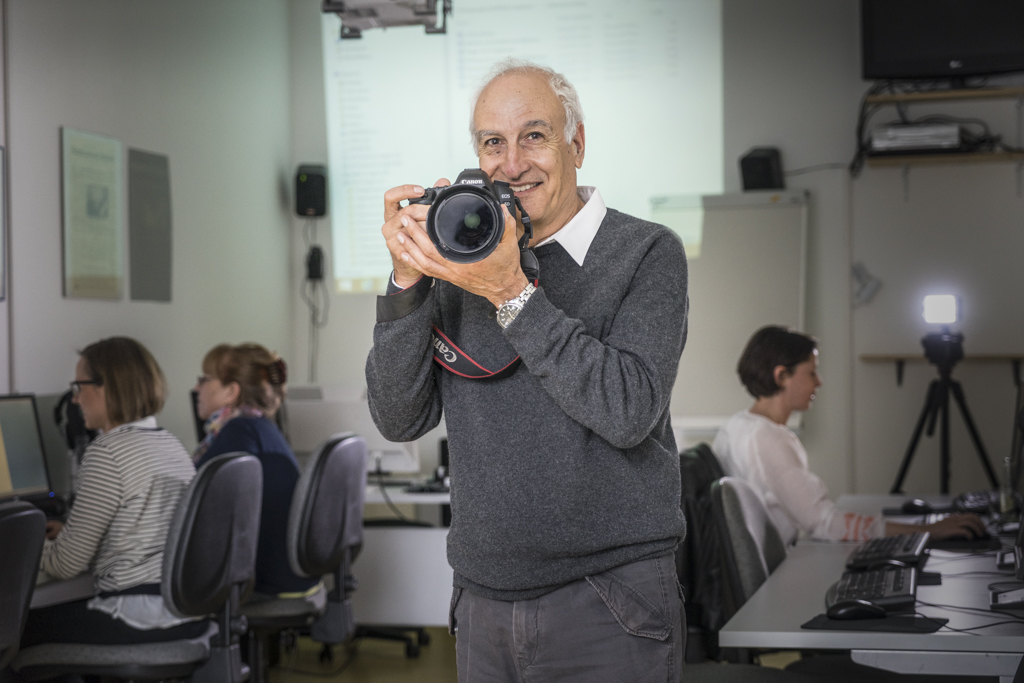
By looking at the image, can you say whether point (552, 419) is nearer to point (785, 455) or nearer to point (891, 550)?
point (891, 550)

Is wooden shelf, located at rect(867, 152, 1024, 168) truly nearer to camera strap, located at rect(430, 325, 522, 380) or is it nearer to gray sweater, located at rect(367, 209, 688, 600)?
gray sweater, located at rect(367, 209, 688, 600)

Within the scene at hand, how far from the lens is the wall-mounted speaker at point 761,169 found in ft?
14.4

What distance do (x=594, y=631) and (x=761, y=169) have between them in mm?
3631

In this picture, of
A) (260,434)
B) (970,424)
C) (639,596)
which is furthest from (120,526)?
(970,424)

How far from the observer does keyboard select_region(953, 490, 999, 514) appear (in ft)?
9.25

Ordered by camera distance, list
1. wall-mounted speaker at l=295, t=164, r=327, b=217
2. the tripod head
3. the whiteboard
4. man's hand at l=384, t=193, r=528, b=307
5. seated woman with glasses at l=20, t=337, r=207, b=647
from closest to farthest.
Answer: man's hand at l=384, t=193, r=528, b=307, seated woman with glasses at l=20, t=337, r=207, b=647, the tripod head, the whiteboard, wall-mounted speaker at l=295, t=164, r=327, b=217

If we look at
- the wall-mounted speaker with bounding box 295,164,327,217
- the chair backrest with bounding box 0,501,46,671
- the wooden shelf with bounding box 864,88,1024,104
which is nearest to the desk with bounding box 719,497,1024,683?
the chair backrest with bounding box 0,501,46,671

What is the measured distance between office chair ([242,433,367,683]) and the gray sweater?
1.82m

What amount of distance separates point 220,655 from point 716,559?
1.25 m

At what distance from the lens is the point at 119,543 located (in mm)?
2297

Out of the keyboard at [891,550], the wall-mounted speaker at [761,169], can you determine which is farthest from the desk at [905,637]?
the wall-mounted speaker at [761,169]

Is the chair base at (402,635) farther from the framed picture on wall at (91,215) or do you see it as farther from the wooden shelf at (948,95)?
the wooden shelf at (948,95)

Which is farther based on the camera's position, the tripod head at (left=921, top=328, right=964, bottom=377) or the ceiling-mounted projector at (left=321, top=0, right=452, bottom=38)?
the tripod head at (left=921, top=328, right=964, bottom=377)

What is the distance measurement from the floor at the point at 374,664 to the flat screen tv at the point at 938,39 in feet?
8.36
